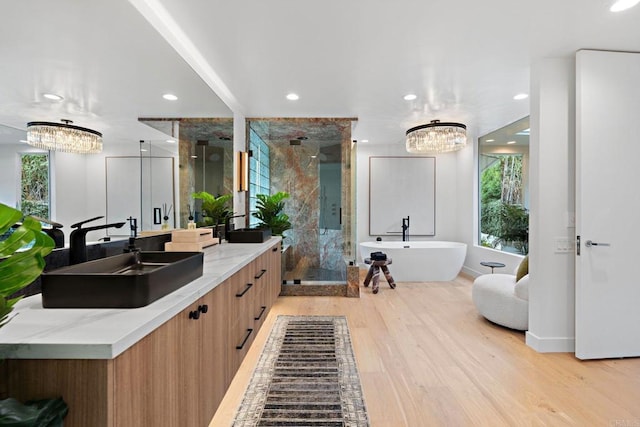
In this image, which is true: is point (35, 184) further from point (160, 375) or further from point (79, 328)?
point (160, 375)

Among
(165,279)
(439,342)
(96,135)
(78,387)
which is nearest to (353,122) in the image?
(439,342)

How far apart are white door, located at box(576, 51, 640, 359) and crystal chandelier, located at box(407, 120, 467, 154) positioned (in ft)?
5.65

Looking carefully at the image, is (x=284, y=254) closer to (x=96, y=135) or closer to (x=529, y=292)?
(x=529, y=292)

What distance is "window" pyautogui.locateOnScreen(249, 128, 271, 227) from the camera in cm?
424

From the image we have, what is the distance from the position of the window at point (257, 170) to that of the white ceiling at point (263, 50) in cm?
92

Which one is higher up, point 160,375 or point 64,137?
point 64,137

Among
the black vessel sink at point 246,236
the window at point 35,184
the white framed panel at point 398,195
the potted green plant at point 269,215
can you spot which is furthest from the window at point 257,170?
the window at point 35,184

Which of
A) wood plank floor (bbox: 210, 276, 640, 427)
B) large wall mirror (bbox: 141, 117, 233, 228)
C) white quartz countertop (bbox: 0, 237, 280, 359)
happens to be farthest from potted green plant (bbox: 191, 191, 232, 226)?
white quartz countertop (bbox: 0, 237, 280, 359)

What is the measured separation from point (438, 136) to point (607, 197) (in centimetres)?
206

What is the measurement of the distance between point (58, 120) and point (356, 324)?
2.83 metres

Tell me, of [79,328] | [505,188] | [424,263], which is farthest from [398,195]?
[79,328]

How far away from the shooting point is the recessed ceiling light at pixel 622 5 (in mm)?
1871

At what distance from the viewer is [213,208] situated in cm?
294

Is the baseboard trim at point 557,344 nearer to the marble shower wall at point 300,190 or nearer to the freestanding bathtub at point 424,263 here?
the freestanding bathtub at point 424,263
